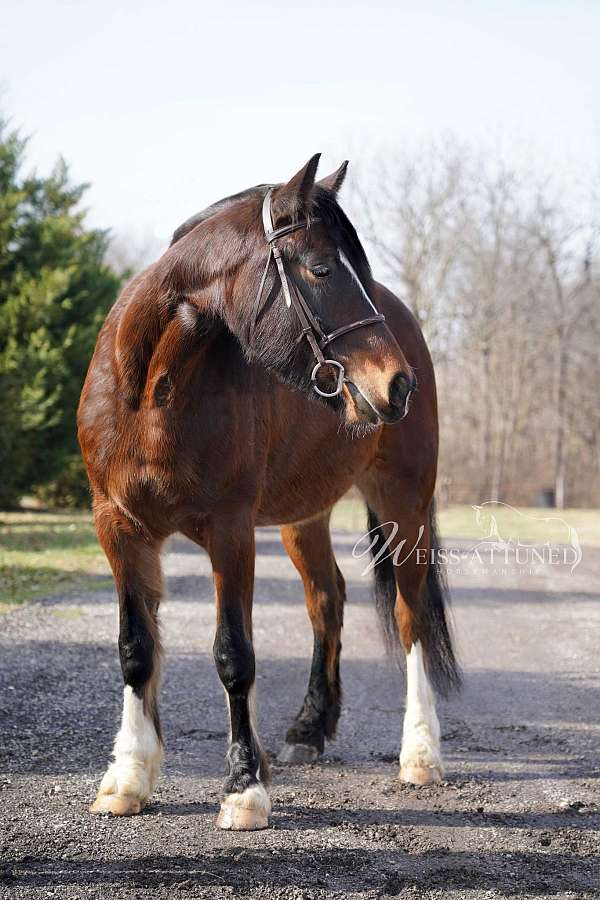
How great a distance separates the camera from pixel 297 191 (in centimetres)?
321

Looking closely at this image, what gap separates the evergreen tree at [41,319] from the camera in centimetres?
1577

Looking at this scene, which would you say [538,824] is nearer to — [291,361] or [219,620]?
[219,620]

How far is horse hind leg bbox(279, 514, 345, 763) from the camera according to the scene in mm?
4555

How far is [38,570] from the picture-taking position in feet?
37.0

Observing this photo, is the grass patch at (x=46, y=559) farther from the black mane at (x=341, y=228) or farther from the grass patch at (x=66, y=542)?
the black mane at (x=341, y=228)

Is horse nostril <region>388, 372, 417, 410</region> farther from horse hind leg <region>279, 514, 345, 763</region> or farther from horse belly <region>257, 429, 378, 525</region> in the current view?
horse hind leg <region>279, 514, 345, 763</region>

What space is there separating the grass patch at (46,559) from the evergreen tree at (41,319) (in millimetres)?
1173

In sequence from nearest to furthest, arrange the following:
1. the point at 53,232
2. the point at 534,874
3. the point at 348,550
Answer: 1. the point at 534,874
2. the point at 348,550
3. the point at 53,232

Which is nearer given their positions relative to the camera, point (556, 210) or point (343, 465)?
point (343, 465)

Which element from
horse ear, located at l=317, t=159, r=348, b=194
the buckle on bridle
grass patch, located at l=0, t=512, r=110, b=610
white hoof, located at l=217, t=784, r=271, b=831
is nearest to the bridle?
the buckle on bridle

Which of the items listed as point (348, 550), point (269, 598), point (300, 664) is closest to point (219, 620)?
point (300, 664)

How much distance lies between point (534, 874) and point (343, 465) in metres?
2.01

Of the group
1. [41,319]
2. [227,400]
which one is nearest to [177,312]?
[227,400]

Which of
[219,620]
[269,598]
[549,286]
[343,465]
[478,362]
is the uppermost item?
[549,286]
